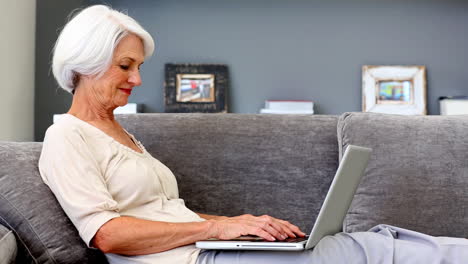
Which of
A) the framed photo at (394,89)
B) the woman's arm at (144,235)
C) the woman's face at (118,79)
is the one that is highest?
the framed photo at (394,89)

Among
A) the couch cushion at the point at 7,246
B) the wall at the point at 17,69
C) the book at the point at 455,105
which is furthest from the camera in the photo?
the book at the point at 455,105

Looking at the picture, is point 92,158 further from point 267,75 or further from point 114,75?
point 267,75

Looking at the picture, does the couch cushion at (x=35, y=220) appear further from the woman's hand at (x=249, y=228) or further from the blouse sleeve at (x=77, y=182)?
the woman's hand at (x=249, y=228)

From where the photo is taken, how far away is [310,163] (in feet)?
6.06

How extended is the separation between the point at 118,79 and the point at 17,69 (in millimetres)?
1384

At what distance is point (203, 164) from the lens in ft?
6.06

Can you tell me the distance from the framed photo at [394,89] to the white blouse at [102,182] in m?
2.41

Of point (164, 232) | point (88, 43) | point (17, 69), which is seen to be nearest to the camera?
point (164, 232)

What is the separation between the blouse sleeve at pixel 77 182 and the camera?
3.94 ft

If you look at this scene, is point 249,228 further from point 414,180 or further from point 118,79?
point 414,180

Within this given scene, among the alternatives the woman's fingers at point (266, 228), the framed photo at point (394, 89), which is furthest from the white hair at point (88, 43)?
the framed photo at point (394, 89)

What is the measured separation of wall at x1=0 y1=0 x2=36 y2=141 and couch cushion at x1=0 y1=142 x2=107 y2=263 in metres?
1.28

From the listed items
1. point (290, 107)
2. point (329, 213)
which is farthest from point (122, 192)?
point (290, 107)

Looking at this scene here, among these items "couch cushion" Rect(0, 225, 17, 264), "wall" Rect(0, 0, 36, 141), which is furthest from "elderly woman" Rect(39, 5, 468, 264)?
"wall" Rect(0, 0, 36, 141)
